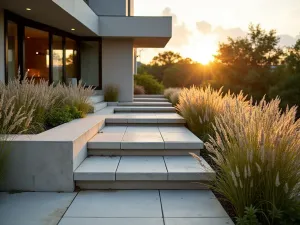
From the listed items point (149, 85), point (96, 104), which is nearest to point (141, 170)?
point (96, 104)

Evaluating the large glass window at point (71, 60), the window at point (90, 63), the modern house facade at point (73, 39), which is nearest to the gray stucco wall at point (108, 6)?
the modern house facade at point (73, 39)

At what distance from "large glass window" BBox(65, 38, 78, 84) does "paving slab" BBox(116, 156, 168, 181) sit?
7.14 m

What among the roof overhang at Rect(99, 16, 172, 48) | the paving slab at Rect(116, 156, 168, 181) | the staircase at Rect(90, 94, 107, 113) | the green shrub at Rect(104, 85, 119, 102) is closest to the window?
the green shrub at Rect(104, 85, 119, 102)

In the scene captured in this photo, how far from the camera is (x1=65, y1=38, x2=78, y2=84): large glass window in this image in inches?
435

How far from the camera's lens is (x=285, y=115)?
3004 millimetres

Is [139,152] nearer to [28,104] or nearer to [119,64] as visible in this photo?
[28,104]

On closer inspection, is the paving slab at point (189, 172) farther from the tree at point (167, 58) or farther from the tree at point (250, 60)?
the tree at point (167, 58)

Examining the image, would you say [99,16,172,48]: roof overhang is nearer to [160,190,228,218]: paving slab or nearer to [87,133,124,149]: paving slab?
[87,133,124,149]: paving slab

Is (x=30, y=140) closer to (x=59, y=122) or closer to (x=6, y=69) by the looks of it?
(x=59, y=122)

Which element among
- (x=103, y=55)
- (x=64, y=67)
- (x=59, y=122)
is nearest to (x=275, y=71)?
(x=103, y=55)

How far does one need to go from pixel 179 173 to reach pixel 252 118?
109cm

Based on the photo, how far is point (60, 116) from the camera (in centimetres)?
538

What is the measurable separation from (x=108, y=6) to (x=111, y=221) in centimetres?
1205

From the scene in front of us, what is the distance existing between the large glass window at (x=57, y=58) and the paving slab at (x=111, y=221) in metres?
7.61
